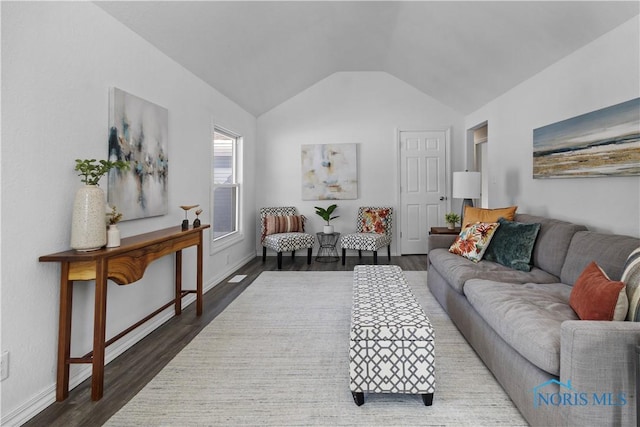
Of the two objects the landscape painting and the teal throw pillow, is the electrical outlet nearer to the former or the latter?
the teal throw pillow

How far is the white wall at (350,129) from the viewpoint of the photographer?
556cm

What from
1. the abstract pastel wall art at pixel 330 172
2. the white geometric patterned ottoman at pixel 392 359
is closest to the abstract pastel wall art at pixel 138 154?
the white geometric patterned ottoman at pixel 392 359

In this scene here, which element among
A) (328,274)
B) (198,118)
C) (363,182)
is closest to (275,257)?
(328,274)

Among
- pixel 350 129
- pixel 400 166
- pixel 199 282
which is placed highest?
pixel 350 129

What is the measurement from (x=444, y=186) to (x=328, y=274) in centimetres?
259

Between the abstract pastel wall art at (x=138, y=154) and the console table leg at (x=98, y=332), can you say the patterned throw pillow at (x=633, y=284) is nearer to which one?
the console table leg at (x=98, y=332)

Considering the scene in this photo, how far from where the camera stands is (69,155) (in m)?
1.92

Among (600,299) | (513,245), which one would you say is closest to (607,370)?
(600,299)

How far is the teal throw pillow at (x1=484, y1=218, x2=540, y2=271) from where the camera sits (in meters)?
2.70

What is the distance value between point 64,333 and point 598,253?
3.12 metres

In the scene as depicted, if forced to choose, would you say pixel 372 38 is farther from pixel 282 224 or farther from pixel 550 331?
pixel 550 331

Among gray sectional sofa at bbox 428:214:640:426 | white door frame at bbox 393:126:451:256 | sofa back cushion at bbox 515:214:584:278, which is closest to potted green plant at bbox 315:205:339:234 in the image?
white door frame at bbox 393:126:451:256

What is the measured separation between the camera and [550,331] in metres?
1.47

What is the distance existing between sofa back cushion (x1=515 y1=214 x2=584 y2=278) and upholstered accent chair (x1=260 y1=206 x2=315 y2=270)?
2.99 meters
